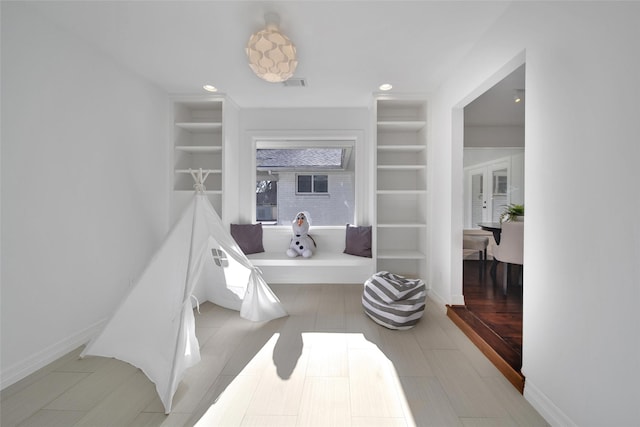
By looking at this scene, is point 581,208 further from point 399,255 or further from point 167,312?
point 167,312

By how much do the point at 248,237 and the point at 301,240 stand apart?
0.70 metres

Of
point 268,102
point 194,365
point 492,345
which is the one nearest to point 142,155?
point 268,102

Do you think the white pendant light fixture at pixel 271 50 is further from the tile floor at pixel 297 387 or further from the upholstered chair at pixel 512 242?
the upholstered chair at pixel 512 242

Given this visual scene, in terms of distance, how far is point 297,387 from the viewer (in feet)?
5.45

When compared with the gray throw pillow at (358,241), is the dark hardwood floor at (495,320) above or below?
below

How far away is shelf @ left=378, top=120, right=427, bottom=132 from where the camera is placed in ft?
10.7

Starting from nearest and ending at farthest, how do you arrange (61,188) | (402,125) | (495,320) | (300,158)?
1. (61,188)
2. (495,320)
3. (402,125)
4. (300,158)

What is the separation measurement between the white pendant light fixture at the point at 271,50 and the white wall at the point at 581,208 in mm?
1484

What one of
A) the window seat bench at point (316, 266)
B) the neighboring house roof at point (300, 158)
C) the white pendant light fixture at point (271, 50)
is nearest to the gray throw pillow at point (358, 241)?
the window seat bench at point (316, 266)

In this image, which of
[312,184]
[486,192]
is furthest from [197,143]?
[486,192]

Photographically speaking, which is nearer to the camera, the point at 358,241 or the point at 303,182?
the point at 358,241

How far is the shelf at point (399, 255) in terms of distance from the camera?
326cm

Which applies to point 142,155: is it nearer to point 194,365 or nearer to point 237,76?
point 237,76

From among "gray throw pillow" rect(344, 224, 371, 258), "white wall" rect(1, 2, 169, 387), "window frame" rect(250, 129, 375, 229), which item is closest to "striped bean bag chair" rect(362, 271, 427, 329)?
"gray throw pillow" rect(344, 224, 371, 258)
